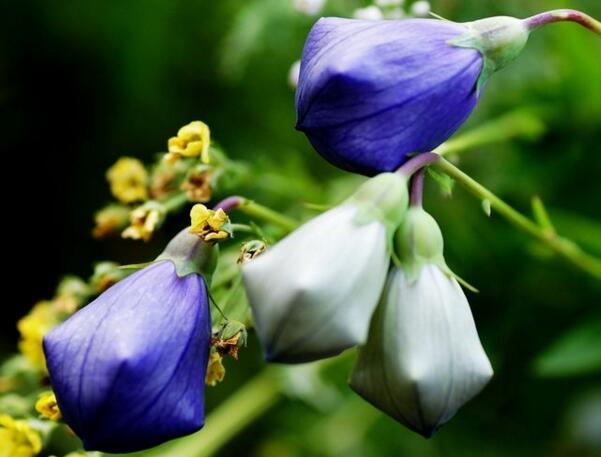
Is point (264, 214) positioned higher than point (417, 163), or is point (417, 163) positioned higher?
point (417, 163)

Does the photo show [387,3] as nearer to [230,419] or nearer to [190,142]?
[190,142]

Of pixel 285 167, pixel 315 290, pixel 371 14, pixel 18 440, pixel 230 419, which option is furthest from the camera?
pixel 285 167

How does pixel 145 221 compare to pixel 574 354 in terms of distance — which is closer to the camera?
pixel 145 221

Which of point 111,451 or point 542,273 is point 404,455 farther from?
point 111,451

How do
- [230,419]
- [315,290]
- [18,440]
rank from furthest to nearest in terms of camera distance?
[230,419]
[18,440]
[315,290]

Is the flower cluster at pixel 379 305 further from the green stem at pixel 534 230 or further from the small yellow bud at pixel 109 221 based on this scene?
the small yellow bud at pixel 109 221

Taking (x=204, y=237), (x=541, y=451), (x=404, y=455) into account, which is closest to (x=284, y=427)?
(x=404, y=455)

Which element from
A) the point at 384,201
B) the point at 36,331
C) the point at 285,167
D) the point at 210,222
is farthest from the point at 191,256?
the point at 285,167
